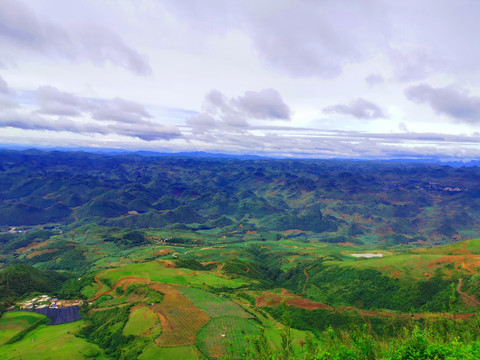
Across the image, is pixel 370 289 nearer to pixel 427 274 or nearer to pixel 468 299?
pixel 427 274

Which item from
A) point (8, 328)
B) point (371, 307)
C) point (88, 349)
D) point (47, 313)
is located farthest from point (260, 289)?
point (8, 328)

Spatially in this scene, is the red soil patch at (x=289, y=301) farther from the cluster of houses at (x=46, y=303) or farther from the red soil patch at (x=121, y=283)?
the cluster of houses at (x=46, y=303)

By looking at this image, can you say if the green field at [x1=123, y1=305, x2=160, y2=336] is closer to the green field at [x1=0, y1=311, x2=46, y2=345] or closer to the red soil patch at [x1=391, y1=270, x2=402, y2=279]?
the green field at [x1=0, y1=311, x2=46, y2=345]

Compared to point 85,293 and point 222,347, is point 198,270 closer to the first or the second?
point 85,293

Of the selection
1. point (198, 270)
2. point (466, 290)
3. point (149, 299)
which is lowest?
point (198, 270)

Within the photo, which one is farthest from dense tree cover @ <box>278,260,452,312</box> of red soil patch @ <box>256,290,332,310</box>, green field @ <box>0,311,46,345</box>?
green field @ <box>0,311,46,345</box>

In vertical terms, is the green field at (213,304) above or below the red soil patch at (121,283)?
above

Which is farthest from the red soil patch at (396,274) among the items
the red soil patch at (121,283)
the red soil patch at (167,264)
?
the red soil patch at (121,283)
